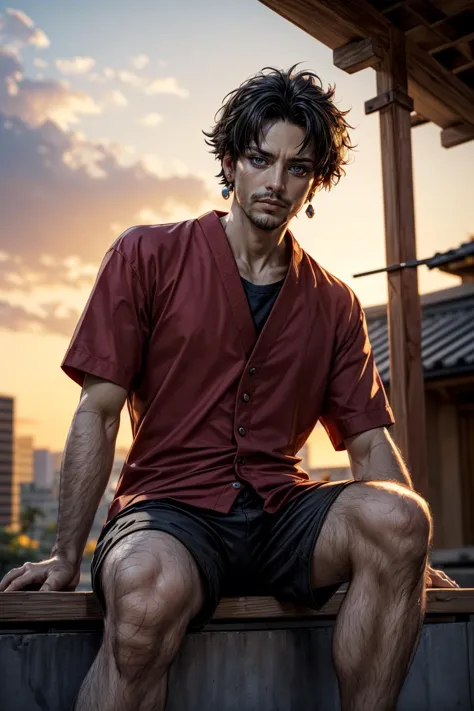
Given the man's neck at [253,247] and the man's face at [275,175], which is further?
the man's neck at [253,247]

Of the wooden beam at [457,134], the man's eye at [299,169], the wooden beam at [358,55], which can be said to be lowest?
the man's eye at [299,169]

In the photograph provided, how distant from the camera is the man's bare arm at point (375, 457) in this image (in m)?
2.74

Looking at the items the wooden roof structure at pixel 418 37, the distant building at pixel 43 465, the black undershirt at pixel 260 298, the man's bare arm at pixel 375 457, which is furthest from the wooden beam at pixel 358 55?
the distant building at pixel 43 465

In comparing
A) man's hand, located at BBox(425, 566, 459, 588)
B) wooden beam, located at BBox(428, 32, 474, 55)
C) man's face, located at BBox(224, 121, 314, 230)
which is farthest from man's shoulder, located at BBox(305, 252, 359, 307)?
wooden beam, located at BBox(428, 32, 474, 55)

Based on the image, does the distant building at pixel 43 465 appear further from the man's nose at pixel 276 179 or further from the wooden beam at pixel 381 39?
the man's nose at pixel 276 179

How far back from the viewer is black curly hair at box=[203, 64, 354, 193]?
2.65 metres

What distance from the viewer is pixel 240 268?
274 centimetres

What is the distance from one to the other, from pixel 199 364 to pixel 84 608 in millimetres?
715

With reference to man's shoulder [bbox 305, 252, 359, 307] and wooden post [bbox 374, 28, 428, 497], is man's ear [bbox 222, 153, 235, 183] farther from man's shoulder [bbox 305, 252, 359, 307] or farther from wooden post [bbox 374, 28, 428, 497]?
wooden post [bbox 374, 28, 428, 497]

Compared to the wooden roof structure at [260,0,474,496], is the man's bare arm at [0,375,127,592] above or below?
below

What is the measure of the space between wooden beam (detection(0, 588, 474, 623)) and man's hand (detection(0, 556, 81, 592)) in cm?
6

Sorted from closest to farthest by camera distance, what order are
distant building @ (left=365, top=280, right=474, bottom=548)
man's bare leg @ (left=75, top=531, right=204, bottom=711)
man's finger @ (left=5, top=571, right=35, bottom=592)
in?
man's bare leg @ (left=75, top=531, right=204, bottom=711) → man's finger @ (left=5, top=571, right=35, bottom=592) → distant building @ (left=365, top=280, right=474, bottom=548)

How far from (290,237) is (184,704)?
1405mm

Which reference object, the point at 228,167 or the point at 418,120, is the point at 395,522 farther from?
the point at 418,120
